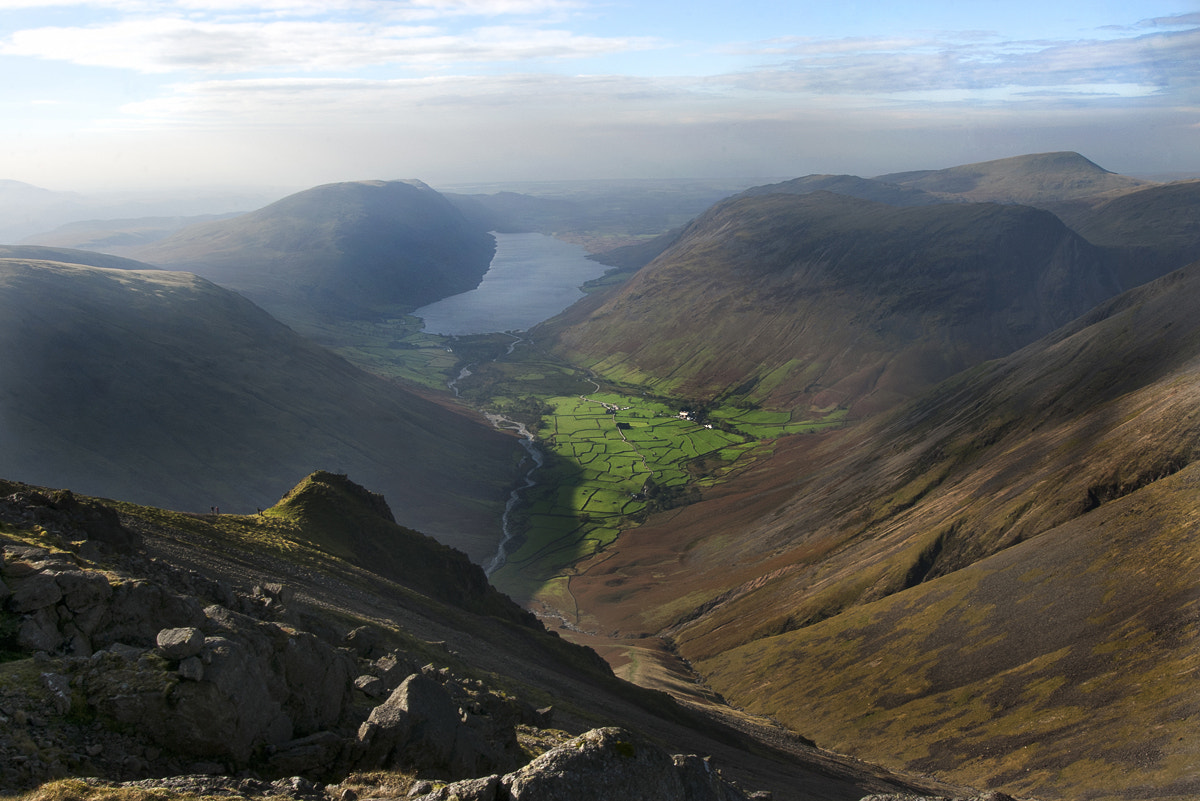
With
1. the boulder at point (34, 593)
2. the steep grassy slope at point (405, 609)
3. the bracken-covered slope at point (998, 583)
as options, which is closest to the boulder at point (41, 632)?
the boulder at point (34, 593)

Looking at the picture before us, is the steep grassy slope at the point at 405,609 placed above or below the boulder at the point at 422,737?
below

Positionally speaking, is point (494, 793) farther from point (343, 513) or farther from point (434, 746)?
point (343, 513)

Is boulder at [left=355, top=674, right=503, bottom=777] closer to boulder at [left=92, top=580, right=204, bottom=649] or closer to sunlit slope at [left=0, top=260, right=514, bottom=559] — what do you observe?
boulder at [left=92, top=580, right=204, bottom=649]

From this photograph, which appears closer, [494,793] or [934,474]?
[494,793]

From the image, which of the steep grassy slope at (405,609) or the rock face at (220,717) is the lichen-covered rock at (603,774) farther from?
the steep grassy slope at (405,609)

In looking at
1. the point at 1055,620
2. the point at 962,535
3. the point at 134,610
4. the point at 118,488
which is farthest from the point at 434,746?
the point at 118,488

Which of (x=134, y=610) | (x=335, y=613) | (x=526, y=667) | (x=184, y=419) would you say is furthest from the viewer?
(x=184, y=419)
